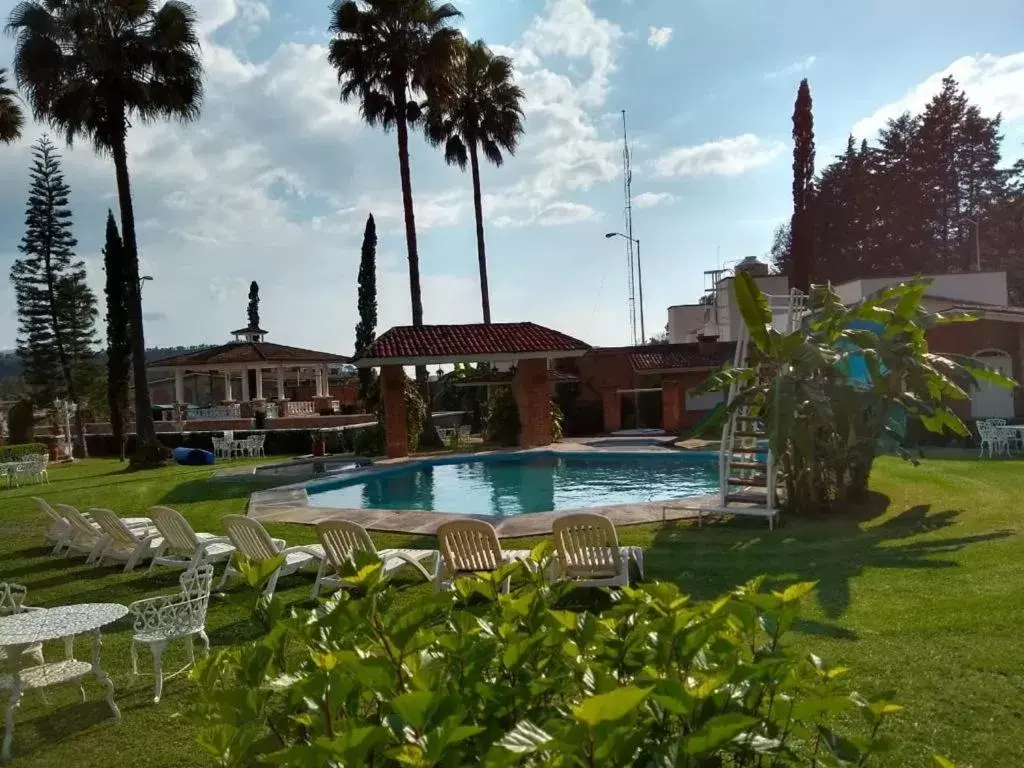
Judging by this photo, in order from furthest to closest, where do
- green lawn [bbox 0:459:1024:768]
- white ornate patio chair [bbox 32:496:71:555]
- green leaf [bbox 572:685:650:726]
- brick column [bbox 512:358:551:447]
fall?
brick column [bbox 512:358:551:447], white ornate patio chair [bbox 32:496:71:555], green lawn [bbox 0:459:1024:768], green leaf [bbox 572:685:650:726]

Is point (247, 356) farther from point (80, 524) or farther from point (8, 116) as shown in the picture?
point (80, 524)

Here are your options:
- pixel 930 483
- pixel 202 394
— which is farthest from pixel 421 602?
pixel 202 394

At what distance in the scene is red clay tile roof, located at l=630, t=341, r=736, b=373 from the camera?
27406mm

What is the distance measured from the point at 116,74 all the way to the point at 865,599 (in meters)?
23.5

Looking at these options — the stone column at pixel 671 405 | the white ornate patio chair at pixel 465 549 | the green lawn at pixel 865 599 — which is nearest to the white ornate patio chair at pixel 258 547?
the green lawn at pixel 865 599

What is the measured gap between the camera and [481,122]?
32.3m

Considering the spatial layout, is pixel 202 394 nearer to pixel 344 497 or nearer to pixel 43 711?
pixel 344 497

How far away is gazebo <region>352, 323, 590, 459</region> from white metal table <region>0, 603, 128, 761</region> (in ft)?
52.2

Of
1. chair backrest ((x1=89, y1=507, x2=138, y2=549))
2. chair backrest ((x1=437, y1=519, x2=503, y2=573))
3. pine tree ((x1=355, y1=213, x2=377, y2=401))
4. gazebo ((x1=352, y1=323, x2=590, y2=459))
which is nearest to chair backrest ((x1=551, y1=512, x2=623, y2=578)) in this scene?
chair backrest ((x1=437, y1=519, x2=503, y2=573))

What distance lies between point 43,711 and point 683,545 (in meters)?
6.92

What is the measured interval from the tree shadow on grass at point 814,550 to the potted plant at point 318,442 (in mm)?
15718

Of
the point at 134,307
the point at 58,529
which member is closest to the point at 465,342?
the point at 134,307

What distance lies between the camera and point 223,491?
16.9 m

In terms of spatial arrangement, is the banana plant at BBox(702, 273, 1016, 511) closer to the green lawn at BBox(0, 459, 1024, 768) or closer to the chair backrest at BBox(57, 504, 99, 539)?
the green lawn at BBox(0, 459, 1024, 768)
